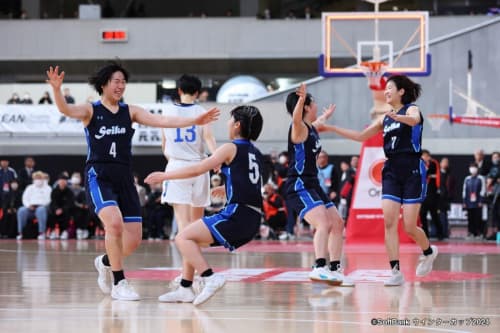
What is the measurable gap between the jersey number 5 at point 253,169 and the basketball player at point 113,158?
0.57 m

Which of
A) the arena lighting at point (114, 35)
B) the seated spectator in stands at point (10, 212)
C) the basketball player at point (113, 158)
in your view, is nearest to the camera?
the basketball player at point (113, 158)

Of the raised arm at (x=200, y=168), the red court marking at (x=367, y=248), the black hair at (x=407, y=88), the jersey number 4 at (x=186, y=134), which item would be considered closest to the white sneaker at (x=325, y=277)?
the raised arm at (x=200, y=168)

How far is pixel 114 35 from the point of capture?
3656 centimetres

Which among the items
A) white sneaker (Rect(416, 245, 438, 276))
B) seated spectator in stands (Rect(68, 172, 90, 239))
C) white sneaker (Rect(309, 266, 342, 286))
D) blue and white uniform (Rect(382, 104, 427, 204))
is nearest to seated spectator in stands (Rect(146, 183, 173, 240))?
seated spectator in stands (Rect(68, 172, 90, 239))

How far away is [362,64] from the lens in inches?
842

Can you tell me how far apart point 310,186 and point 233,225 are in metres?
2.18

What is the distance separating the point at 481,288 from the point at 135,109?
12.5ft

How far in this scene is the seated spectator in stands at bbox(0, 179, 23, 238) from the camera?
23734mm

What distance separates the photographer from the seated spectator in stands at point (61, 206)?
2300 cm

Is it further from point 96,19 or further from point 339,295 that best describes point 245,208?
point 96,19

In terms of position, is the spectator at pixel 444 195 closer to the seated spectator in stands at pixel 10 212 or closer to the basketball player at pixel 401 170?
the seated spectator in stands at pixel 10 212

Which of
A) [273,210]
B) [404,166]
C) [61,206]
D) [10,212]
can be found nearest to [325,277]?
[404,166]

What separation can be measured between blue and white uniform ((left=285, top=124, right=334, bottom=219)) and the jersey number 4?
1112 mm

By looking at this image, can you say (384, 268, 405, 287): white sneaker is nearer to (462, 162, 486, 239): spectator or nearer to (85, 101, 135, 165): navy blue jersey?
(85, 101, 135, 165): navy blue jersey
